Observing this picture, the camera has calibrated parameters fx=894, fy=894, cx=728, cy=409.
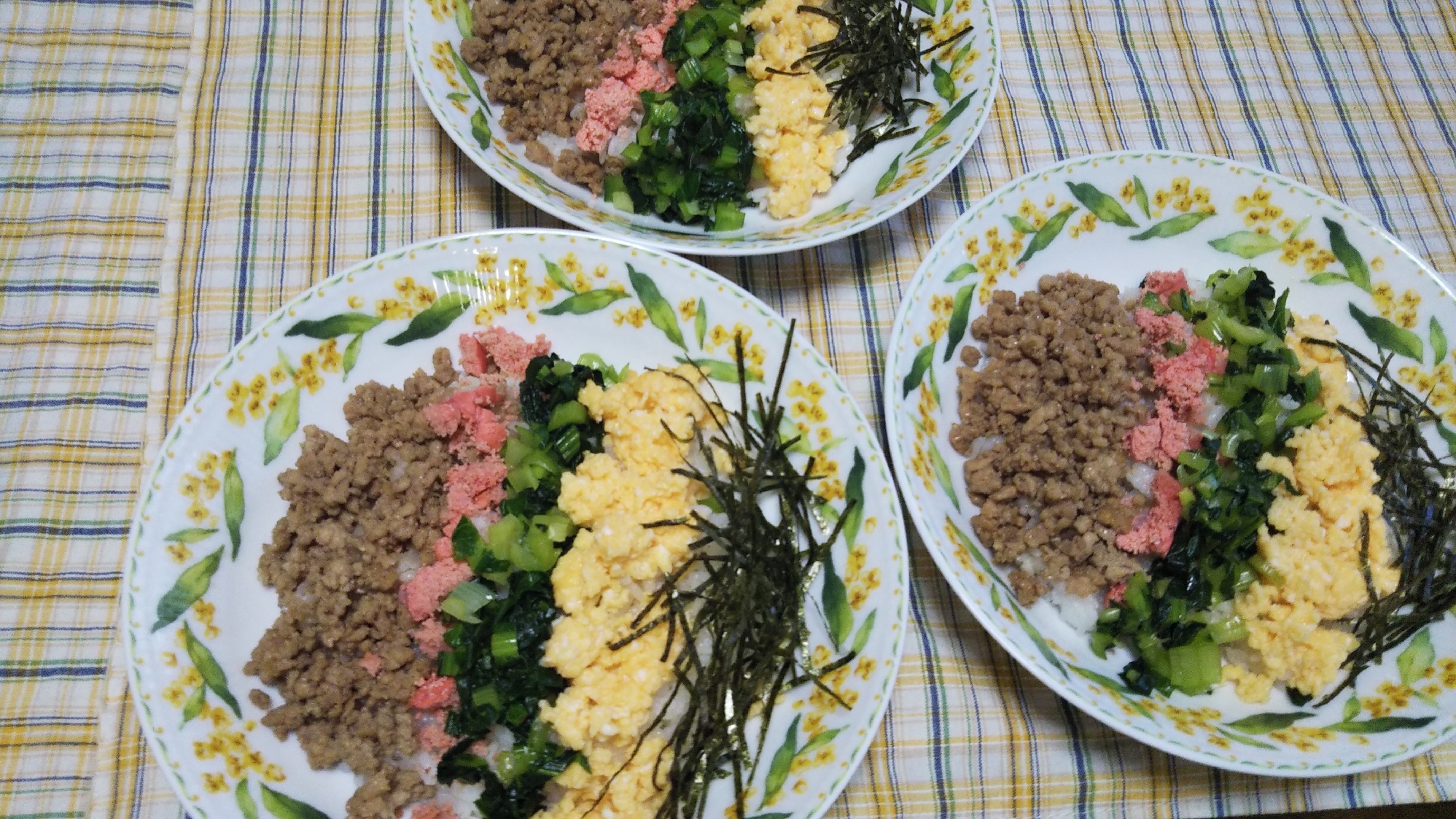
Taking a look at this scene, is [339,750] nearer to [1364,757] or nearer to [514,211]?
[514,211]

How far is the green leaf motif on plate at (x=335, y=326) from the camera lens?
215cm

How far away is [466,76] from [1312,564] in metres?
2.55

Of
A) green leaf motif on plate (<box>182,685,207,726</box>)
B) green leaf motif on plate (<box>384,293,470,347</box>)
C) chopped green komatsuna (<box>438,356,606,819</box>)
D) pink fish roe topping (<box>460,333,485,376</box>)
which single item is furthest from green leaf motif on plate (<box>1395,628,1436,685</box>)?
green leaf motif on plate (<box>182,685,207,726</box>)

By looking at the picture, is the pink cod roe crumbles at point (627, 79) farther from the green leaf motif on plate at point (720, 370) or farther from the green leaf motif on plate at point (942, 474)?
the green leaf motif on plate at point (942, 474)

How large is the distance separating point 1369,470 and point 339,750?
2.44 metres

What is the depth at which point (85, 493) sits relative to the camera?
2352 mm

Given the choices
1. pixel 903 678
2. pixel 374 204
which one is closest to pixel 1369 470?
pixel 903 678

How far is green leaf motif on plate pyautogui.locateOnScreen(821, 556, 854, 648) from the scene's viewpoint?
6.59 feet

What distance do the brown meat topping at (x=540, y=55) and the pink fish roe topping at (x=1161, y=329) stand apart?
66.5 inches

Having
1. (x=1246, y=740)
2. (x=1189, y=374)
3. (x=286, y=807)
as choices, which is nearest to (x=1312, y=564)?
(x=1246, y=740)

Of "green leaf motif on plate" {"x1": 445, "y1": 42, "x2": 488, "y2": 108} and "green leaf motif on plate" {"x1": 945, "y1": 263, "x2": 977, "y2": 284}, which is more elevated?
"green leaf motif on plate" {"x1": 445, "y1": 42, "x2": 488, "y2": 108}

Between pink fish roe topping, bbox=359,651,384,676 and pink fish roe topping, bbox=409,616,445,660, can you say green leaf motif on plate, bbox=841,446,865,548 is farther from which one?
pink fish roe topping, bbox=359,651,384,676

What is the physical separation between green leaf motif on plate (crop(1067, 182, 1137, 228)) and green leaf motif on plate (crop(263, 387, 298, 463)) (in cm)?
214

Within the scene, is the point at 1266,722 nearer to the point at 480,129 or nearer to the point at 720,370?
the point at 720,370
